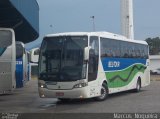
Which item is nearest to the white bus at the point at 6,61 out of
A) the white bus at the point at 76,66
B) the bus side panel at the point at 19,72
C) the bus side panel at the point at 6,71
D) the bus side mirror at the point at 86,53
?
the bus side panel at the point at 6,71

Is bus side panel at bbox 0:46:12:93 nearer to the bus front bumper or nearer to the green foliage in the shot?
the bus front bumper

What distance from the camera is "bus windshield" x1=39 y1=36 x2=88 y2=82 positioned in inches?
778

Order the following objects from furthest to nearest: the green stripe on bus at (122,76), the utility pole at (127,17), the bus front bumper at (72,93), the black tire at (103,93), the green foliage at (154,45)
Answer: the green foliage at (154,45), the utility pole at (127,17), the green stripe on bus at (122,76), the black tire at (103,93), the bus front bumper at (72,93)

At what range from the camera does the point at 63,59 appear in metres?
20.0

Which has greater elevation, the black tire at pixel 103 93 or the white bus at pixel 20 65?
the white bus at pixel 20 65

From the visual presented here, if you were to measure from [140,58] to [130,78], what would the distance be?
2.41m

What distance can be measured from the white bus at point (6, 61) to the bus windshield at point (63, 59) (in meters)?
1.88

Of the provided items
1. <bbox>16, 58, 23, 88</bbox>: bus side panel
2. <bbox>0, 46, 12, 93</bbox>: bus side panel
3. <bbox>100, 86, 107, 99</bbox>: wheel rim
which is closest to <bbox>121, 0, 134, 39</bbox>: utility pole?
<bbox>16, 58, 23, 88</bbox>: bus side panel

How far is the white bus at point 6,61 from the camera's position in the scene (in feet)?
70.4

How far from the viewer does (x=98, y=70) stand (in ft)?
69.1

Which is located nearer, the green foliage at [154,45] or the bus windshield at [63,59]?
the bus windshield at [63,59]

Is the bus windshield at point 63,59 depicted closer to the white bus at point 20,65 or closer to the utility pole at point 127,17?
the white bus at point 20,65

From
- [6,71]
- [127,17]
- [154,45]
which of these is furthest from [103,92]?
[154,45]

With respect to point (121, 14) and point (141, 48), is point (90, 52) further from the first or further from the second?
point (121, 14)
